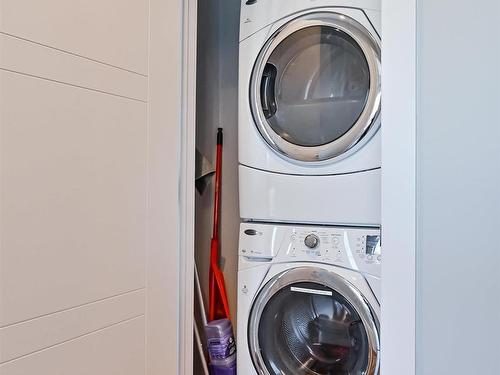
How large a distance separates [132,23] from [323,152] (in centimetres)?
77

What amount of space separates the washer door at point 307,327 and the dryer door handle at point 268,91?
2.09ft

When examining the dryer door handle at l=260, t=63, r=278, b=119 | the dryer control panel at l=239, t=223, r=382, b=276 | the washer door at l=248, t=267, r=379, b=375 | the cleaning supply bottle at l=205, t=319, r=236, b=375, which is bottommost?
the cleaning supply bottle at l=205, t=319, r=236, b=375

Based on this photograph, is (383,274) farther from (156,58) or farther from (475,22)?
(156,58)

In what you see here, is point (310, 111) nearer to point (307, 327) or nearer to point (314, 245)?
point (314, 245)

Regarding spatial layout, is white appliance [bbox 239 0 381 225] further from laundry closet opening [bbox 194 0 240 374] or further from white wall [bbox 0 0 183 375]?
laundry closet opening [bbox 194 0 240 374]

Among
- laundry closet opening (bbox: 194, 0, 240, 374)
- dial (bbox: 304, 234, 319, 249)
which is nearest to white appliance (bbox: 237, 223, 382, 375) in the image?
dial (bbox: 304, 234, 319, 249)

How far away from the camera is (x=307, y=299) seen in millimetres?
1587

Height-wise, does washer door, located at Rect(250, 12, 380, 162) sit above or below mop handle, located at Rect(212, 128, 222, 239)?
above

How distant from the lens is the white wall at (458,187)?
1.15 meters

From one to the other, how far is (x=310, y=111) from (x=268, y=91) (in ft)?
0.64

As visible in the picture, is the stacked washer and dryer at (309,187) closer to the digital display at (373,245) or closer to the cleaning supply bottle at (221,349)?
the digital display at (373,245)

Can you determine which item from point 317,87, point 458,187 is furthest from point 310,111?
point 458,187

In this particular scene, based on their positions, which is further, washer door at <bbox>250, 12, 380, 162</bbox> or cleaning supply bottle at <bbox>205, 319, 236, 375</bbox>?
cleaning supply bottle at <bbox>205, 319, 236, 375</bbox>

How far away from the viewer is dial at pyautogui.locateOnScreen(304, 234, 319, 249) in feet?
5.04
